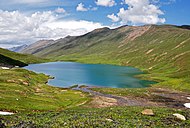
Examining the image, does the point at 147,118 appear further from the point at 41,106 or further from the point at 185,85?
the point at 185,85

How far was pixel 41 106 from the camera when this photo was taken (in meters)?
75.2

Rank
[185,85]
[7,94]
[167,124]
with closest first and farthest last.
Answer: [167,124]
[7,94]
[185,85]

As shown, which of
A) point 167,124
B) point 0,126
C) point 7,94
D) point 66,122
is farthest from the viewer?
point 7,94

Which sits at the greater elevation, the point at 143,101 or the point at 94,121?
the point at 94,121

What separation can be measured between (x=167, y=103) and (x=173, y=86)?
56.8m

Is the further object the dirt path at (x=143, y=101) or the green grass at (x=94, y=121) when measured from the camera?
the dirt path at (x=143, y=101)

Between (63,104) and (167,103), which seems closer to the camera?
(63,104)

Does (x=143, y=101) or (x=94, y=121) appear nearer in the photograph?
(x=94, y=121)

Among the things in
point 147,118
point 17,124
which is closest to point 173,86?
point 147,118

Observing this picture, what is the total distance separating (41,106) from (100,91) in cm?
6167

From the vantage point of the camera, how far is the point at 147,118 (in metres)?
61.5

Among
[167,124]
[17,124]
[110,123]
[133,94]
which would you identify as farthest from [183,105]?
[17,124]

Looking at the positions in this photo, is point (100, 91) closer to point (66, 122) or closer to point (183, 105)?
point (183, 105)

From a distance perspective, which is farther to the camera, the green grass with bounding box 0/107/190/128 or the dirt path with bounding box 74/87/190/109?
the dirt path with bounding box 74/87/190/109
